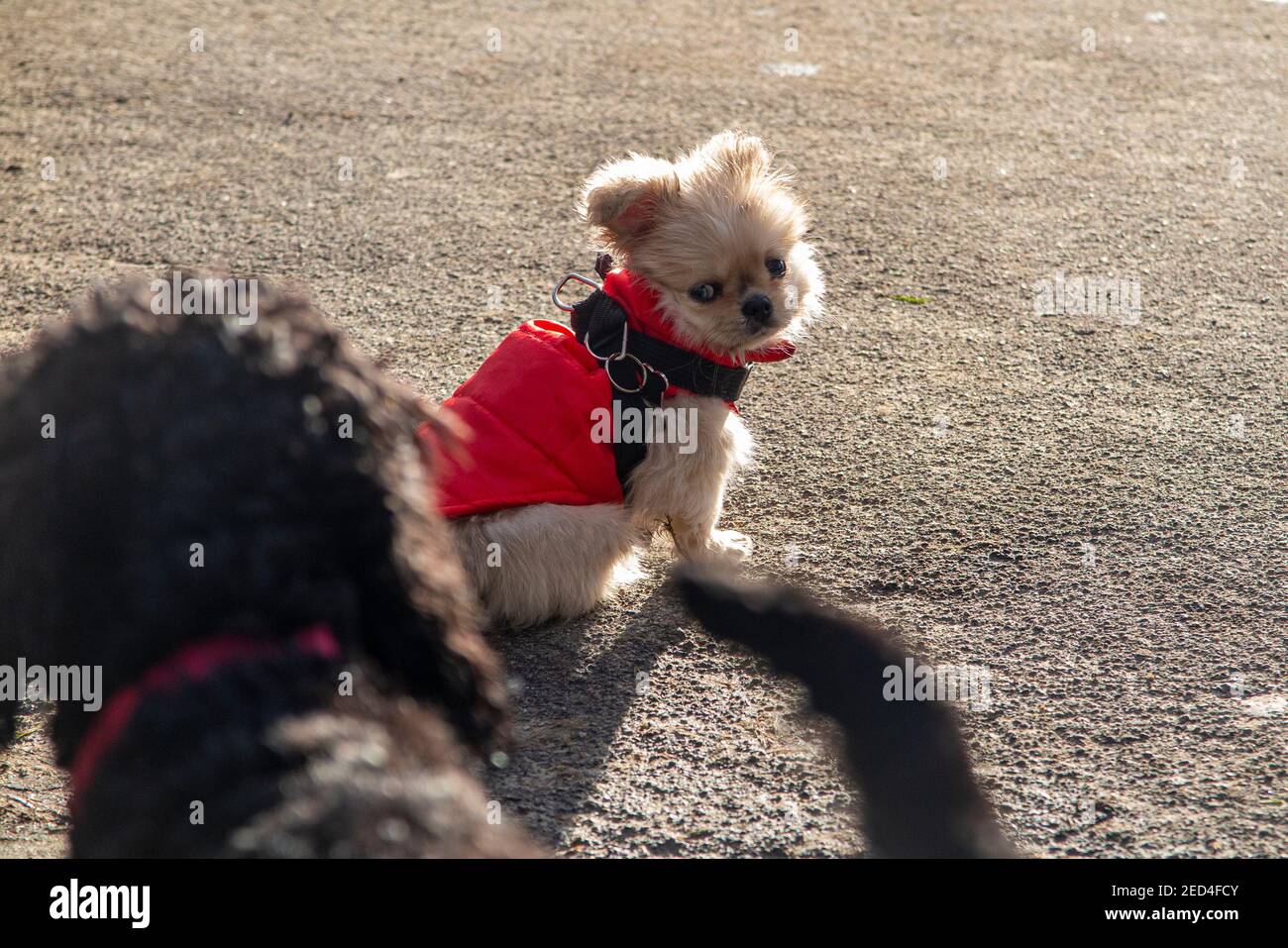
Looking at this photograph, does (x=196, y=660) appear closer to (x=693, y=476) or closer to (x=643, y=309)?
(x=693, y=476)

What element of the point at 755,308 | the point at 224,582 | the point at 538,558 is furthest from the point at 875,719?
the point at 755,308

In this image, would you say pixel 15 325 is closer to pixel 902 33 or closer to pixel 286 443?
pixel 286 443

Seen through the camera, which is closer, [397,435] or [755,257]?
[397,435]

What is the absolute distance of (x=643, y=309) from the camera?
3.99m

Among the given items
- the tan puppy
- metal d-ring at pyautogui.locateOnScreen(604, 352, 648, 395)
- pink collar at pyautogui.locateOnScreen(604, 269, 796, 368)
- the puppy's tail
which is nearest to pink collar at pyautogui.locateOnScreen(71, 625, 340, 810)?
the puppy's tail

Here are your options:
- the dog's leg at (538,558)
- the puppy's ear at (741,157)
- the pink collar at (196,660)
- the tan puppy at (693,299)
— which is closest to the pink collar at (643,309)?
the tan puppy at (693,299)

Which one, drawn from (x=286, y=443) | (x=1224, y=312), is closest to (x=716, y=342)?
(x=286, y=443)

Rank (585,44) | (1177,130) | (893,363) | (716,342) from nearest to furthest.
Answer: (716,342), (893,363), (1177,130), (585,44)

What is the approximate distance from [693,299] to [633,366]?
0.34 metres

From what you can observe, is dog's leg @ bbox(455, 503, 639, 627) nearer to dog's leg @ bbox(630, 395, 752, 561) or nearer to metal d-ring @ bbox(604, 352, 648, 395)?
dog's leg @ bbox(630, 395, 752, 561)

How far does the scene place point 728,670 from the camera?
139 inches

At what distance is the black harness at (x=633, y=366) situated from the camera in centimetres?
386

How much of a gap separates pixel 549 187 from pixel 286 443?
189 inches

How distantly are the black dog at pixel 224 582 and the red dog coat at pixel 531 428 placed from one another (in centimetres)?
160
